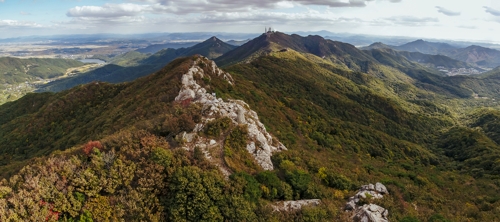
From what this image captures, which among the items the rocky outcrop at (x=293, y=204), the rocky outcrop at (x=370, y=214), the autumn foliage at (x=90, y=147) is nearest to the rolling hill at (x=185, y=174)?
the autumn foliage at (x=90, y=147)

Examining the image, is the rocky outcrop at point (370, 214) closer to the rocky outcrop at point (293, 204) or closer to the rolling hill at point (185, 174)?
the rolling hill at point (185, 174)

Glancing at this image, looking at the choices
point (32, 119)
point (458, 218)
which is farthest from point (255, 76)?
point (458, 218)

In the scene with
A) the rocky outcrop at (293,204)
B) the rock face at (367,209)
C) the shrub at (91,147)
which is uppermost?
the shrub at (91,147)

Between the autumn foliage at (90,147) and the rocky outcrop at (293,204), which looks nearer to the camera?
the autumn foliage at (90,147)

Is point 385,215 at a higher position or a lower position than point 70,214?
lower

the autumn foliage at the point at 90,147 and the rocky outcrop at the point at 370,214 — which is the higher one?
the autumn foliage at the point at 90,147

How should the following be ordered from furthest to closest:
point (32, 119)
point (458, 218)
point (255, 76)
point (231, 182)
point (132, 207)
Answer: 1. point (255, 76)
2. point (32, 119)
3. point (458, 218)
4. point (231, 182)
5. point (132, 207)

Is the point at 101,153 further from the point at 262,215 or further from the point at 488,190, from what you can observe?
the point at 488,190

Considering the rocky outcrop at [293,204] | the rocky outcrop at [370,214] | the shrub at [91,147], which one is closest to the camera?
the rocky outcrop at [370,214]
